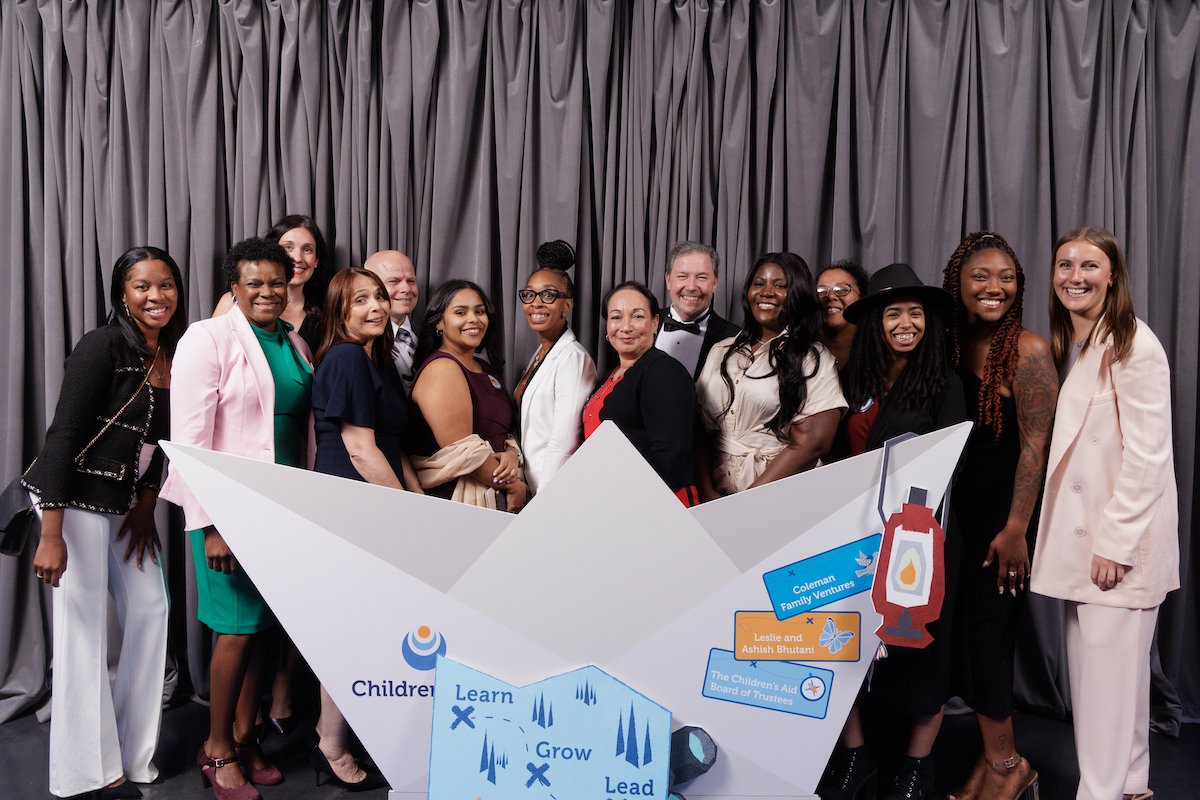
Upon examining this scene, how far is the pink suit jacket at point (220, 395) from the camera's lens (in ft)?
7.21

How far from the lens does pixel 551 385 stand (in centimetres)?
253

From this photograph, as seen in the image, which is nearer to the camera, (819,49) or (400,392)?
(400,392)

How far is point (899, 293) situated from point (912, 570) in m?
0.79

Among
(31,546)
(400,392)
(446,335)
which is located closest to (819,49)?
(446,335)

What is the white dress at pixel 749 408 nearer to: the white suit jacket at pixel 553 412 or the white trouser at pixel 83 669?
the white suit jacket at pixel 553 412

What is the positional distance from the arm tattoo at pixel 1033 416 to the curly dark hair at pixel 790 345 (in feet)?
1.82

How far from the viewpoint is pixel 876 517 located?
1885mm

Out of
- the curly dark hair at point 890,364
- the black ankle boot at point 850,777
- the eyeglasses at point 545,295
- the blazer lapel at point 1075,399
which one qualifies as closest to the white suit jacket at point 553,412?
the eyeglasses at point 545,295

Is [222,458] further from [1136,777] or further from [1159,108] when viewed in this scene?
[1159,108]

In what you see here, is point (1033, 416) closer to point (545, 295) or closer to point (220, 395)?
point (545, 295)

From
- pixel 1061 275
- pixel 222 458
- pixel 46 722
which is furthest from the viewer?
pixel 46 722

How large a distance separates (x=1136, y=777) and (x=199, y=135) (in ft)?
12.2

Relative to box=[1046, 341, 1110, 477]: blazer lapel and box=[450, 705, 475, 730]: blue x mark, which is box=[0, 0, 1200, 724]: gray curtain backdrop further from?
box=[450, 705, 475, 730]: blue x mark

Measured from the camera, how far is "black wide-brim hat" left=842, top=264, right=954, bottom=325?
221 centimetres
